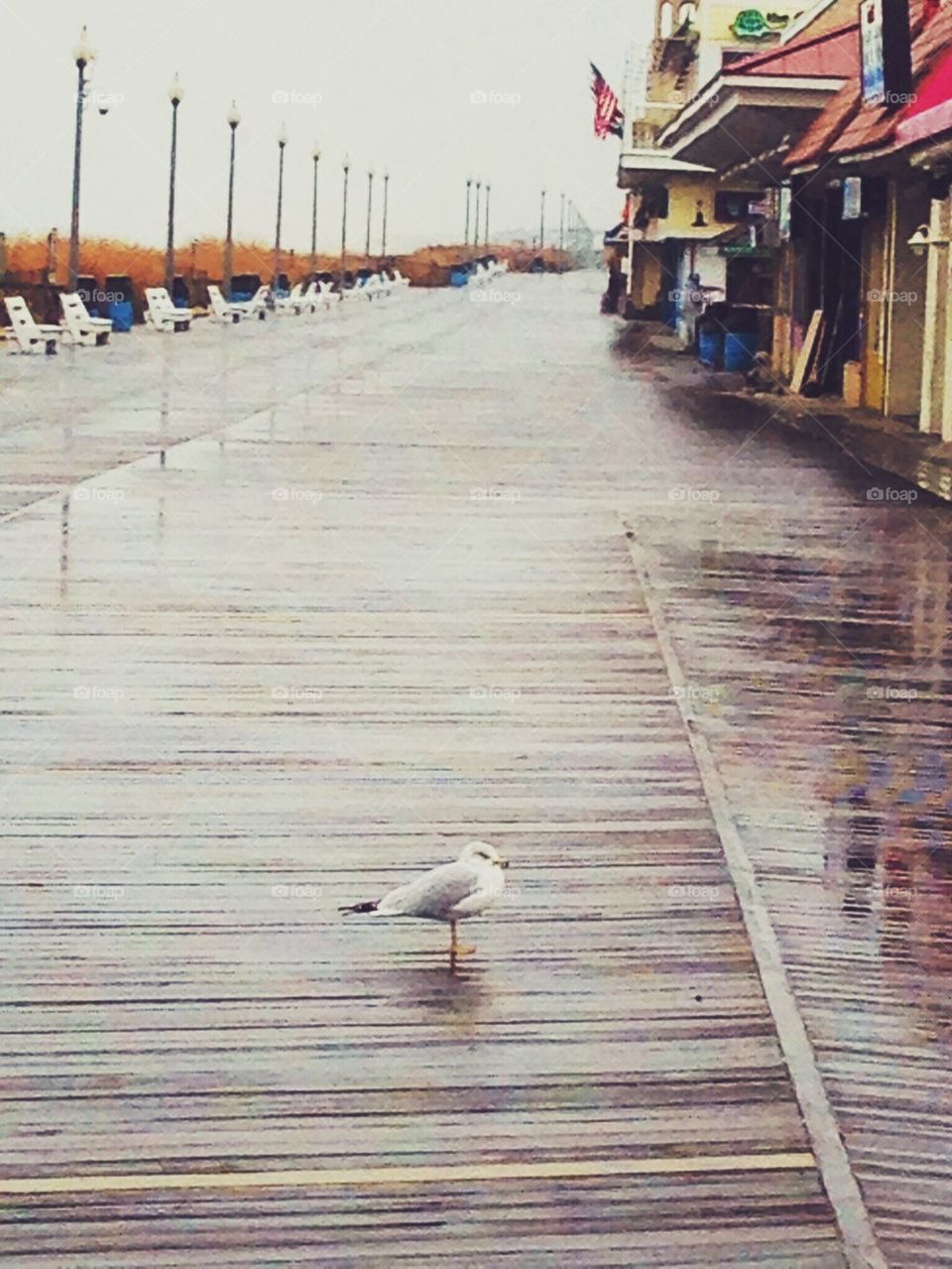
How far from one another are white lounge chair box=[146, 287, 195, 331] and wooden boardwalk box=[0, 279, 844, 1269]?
3233 centimetres

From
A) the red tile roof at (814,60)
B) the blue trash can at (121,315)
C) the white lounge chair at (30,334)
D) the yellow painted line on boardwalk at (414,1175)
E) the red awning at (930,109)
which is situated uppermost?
the red tile roof at (814,60)

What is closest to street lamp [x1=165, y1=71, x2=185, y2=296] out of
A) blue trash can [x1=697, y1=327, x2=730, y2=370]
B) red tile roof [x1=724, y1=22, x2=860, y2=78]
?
blue trash can [x1=697, y1=327, x2=730, y2=370]

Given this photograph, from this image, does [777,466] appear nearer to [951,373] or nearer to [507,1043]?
[951,373]

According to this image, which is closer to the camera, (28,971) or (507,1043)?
(507,1043)

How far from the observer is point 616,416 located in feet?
78.8

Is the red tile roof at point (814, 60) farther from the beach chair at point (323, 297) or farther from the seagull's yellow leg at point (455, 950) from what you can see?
the beach chair at point (323, 297)

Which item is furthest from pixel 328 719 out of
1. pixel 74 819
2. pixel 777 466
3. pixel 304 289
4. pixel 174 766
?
pixel 304 289

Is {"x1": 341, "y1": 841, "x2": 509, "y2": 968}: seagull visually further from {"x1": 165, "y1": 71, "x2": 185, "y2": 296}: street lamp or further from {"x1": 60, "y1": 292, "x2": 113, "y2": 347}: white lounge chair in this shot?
{"x1": 165, "y1": 71, "x2": 185, "y2": 296}: street lamp

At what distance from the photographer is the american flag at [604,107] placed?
54.5m

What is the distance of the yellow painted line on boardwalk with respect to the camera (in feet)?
13.9

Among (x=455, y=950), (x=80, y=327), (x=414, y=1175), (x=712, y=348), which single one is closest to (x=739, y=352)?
(x=712, y=348)

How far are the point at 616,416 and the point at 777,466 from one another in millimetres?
5635

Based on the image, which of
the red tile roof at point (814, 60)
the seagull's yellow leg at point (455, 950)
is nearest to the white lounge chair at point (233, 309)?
the red tile roof at point (814, 60)

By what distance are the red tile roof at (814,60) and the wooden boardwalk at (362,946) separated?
56.3 ft
